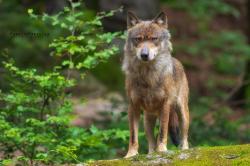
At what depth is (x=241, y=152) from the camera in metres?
7.09

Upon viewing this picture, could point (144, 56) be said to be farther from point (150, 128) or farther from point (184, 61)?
point (184, 61)

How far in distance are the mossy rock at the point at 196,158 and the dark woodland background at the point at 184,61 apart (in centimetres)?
278

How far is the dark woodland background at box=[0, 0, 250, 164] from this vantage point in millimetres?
14320

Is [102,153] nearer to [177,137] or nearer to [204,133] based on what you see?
[177,137]

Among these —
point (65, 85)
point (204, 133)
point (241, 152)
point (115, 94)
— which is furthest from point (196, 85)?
point (241, 152)

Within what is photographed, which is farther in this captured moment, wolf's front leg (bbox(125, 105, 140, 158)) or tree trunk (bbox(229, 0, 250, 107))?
tree trunk (bbox(229, 0, 250, 107))

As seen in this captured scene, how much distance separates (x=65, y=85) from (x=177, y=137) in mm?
1824

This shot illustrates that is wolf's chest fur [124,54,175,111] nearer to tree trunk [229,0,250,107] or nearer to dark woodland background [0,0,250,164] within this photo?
dark woodland background [0,0,250,164]

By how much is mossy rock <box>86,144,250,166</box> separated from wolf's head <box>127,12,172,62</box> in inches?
61.5

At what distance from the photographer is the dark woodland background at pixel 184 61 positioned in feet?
47.0

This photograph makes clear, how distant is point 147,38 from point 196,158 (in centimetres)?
211

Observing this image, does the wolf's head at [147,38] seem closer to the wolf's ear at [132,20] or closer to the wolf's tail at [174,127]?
the wolf's ear at [132,20]

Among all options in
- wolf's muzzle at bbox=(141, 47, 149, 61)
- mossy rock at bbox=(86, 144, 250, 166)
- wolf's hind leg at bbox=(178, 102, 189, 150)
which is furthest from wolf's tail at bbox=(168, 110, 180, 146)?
mossy rock at bbox=(86, 144, 250, 166)

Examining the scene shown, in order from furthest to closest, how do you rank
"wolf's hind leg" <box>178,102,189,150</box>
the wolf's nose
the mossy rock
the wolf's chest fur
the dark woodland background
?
1. the dark woodland background
2. "wolf's hind leg" <box>178,102,189,150</box>
3. the wolf's chest fur
4. the wolf's nose
5. the mossy rock
